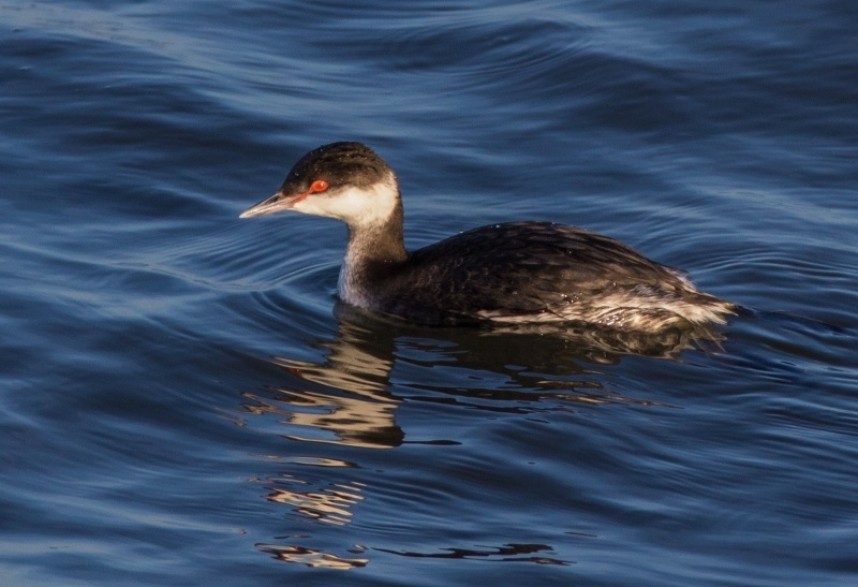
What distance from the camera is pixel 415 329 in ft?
31.6

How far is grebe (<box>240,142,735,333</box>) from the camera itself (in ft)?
30.7

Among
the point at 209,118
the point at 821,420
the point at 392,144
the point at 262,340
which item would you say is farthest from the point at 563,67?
the point at 821,420

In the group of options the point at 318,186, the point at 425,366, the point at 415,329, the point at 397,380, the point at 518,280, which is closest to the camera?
the point at 397,380

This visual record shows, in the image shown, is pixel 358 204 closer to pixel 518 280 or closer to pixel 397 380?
pixel 518 280

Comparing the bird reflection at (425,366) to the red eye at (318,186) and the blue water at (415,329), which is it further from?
the red eye at (318,186)

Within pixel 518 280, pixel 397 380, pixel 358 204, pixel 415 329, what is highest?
pixel 358 204

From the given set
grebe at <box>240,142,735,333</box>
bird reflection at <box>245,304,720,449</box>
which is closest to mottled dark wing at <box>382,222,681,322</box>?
grebe at <box>240,142,735,333</box>

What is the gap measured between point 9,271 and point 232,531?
3563mm

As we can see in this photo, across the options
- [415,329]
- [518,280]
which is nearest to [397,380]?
[415,329]

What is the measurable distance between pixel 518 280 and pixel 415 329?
2.09ft

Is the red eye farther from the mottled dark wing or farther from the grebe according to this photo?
the mottled dark wing

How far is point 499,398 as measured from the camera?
8.52 metres

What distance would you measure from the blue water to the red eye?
2.01 ft

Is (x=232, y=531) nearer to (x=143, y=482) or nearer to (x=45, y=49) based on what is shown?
(x=143, y=482)
